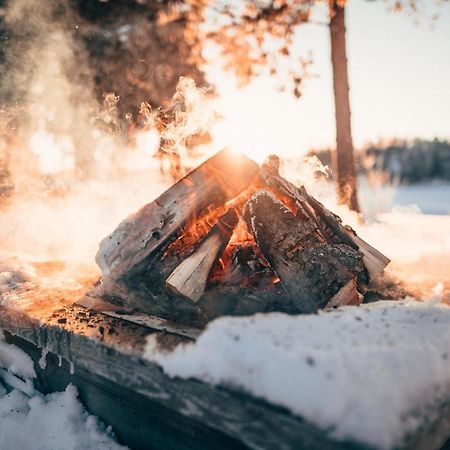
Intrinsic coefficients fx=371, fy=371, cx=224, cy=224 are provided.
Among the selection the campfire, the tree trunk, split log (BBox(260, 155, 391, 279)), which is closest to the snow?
the campfire

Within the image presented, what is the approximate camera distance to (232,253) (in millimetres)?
2406

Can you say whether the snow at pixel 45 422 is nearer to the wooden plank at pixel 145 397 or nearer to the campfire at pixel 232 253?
the wooden plank at pixel 145 397

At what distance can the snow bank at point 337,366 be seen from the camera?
1.02m

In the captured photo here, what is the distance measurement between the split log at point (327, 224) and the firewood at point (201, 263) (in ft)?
1.17

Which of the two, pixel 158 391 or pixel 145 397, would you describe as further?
pixel 145 397

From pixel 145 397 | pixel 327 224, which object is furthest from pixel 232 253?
pixel 145 397

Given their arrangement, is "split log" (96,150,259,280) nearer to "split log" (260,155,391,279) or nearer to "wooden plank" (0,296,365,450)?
"split log" (260,155,391,279)

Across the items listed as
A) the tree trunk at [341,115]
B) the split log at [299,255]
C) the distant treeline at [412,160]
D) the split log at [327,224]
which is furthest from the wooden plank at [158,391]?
the distant treeline at [412,160]

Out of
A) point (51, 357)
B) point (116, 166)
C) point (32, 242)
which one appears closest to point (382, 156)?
point (116, 166)

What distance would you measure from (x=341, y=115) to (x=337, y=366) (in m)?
5.57

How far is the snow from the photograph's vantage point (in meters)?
1.71

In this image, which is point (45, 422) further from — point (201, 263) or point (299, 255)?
point (299, 255)

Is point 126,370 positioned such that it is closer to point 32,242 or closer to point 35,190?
point 32,242

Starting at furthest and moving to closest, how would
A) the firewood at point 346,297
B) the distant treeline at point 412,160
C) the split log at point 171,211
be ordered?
the distant treeline at point 412,160 → the split log at point 171,211 → the firewood at point 346,297
